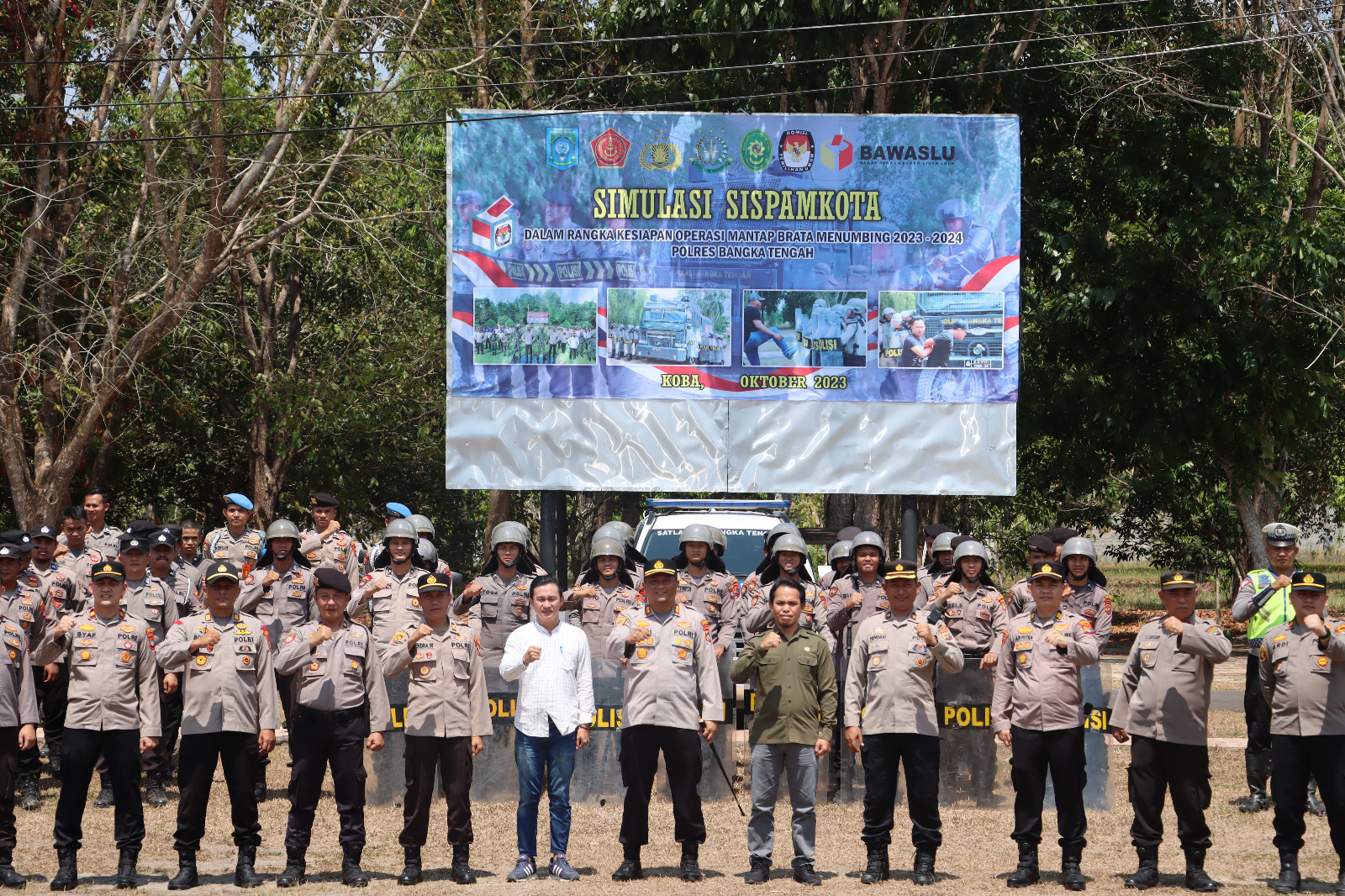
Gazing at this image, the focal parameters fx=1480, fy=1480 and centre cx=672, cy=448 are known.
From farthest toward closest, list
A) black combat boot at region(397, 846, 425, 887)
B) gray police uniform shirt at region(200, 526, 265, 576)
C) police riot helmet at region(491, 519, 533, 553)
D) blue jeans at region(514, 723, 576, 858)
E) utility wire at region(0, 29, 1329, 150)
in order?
utility wire at region(0, 29, 1329, 150), gray police uniform shirt at region(200, 526, 265, 576), police riot helmet at region(491, 519, 533, 553), blue jeans at region(514, 723, 576, 858), black combat boot at region(397, 846, 425, 887)

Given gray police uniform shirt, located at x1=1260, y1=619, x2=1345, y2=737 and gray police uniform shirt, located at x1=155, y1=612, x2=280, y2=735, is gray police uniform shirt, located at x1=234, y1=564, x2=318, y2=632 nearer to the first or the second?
gray police uniform shirt, located at x1=155, y1=612, x2=280, y2=735

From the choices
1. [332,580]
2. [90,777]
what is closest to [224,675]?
[332,580]

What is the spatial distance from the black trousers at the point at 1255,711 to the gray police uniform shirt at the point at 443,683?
5.32 metres

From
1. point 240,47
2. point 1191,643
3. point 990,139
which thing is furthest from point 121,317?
point 1191,643

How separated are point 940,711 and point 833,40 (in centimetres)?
908

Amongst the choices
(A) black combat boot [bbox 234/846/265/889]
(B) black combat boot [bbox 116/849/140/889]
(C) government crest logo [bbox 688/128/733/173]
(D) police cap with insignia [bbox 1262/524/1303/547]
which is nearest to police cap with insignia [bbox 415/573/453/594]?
(A) black combat boot [bbox 234/846/265/889]

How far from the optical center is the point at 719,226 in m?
13.8

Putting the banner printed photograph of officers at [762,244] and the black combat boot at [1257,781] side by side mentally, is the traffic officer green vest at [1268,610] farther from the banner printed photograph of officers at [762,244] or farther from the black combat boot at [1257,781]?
the banner printed photograph of officers at [762,244]

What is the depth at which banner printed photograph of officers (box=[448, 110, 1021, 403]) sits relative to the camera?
13.7m

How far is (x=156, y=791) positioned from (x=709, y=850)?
4.13 meters

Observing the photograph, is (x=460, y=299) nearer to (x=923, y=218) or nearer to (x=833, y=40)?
(x=923, y=218)

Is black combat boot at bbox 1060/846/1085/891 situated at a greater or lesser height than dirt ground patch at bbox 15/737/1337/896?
greater

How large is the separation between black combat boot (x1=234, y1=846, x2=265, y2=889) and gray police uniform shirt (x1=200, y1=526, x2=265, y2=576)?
149 inches

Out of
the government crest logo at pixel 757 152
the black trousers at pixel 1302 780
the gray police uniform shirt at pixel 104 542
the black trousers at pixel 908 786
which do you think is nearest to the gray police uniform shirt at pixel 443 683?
the black trousers at pixel 908 786
